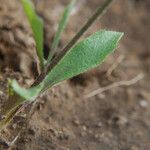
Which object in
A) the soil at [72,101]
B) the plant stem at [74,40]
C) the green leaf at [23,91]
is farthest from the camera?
the soil at [72,101]

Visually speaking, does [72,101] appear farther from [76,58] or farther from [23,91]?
[23,91]

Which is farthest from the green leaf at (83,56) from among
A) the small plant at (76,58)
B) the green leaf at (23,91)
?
the green leaf at (23,91)

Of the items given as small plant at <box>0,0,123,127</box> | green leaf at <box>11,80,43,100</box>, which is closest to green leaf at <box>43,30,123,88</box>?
small plant at <box>0,0,123,127</box>

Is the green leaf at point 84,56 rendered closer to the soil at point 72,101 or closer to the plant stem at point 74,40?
the plant stem at point 74,40

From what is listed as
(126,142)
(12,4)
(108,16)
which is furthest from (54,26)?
(126,142)

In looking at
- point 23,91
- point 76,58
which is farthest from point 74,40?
point 23,91

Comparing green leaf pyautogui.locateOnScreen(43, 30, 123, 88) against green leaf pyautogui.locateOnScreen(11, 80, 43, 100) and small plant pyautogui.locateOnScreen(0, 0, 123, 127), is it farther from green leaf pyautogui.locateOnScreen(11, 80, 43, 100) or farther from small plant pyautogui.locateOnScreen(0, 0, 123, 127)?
green leaf pyautogui.locateOnScreen(11, 80, 43, 100)
